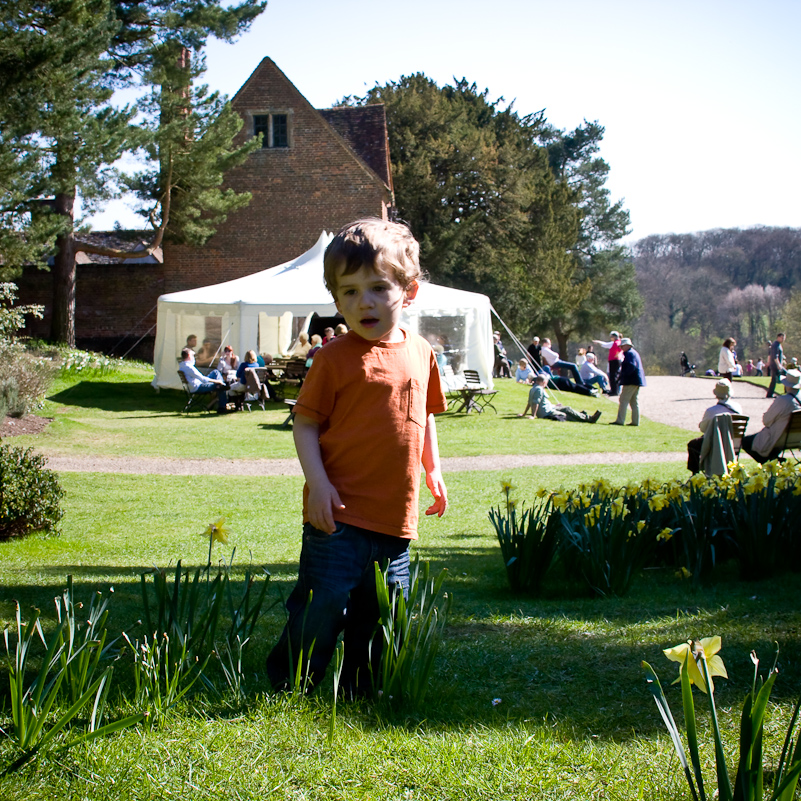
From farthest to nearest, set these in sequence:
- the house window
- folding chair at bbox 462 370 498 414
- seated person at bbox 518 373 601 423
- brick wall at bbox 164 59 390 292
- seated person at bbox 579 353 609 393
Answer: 1. the house window
2. brick wall at bbox 164 59 390 292
3. seated person at bbox 579 353 609 393
4. folding chair at bbox 462 370 498 414
5. seated person at bbox 518 373 601 423

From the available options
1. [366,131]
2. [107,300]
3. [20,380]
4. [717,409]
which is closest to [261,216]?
[366,131]

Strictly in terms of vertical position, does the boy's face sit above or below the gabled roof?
below

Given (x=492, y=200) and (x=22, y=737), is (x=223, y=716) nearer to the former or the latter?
(x=22, y=737)

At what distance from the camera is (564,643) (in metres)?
3.74

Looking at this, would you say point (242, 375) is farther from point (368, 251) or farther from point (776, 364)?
point (776, 364)

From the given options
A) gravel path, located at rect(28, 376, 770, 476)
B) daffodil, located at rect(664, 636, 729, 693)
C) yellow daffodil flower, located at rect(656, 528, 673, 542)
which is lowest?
gravel path, located at rect(28, 376, 770, 476)

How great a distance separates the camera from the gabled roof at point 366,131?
33.5 meters

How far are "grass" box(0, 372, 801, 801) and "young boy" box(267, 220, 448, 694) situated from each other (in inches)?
12.3

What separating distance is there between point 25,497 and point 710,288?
3640 inches

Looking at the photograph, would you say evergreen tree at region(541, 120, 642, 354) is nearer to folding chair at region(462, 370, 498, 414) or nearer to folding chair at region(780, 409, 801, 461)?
folding chair at region(462, 370, 498, 414)

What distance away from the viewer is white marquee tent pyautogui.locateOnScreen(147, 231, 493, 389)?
68.0 feet

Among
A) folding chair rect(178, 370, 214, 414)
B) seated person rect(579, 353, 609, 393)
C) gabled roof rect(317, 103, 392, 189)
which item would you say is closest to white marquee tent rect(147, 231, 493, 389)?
folding chair rect(178, 370, 214, 414)

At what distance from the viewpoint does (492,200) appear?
4488 cm

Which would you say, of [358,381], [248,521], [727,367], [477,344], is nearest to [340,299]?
[358,381]
